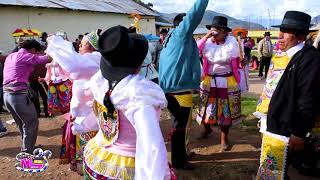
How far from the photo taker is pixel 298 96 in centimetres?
334

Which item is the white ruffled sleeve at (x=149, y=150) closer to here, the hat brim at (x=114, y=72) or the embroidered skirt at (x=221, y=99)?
the hat brim at (x=114, y=72)

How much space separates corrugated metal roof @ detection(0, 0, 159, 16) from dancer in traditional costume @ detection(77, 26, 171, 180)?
14928mm

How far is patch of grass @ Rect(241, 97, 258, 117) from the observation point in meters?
8.56

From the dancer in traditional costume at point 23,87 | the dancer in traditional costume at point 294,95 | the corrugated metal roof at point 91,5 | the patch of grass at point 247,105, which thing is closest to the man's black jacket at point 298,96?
the dancer in traditional costume at point 294,95

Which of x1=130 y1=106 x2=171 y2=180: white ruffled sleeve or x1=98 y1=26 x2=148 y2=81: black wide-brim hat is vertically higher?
x1=98 y1=26 x2=148 y2=81: black wide-brim hat

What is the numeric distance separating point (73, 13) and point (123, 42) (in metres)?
19.3

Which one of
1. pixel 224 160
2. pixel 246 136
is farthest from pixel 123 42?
pixel 246 136

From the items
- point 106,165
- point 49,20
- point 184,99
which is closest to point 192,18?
point 184,99

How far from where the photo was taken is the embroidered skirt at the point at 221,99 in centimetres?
568

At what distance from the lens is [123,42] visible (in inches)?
91.7

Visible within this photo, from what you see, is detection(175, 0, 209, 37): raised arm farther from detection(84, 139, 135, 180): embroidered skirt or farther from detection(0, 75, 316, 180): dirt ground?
detection(84, 139, 135, 180): embroidered skirt

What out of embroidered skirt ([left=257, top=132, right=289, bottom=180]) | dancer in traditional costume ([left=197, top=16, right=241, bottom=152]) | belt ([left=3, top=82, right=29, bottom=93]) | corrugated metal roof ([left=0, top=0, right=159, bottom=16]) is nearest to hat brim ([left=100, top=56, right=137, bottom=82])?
embroidered skirt ([left=257, top=132, right=289, bottom=180])

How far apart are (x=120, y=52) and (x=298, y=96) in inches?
68.7

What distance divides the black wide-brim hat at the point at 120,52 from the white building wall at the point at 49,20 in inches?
579
